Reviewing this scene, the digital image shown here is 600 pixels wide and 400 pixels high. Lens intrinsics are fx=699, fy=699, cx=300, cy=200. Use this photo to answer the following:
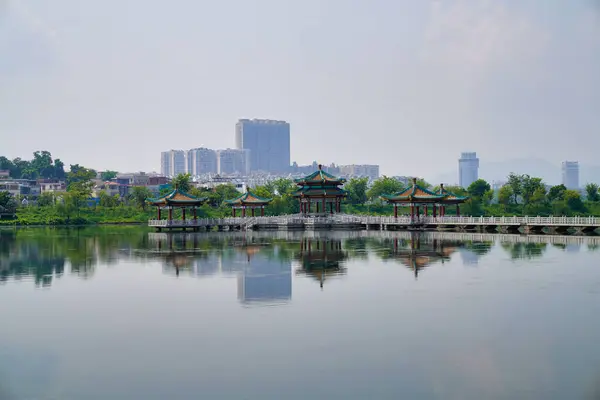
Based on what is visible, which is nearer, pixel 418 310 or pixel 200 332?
pixel 200 332

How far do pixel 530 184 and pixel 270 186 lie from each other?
121 ft

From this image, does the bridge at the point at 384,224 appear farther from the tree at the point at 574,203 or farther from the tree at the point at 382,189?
the tree at the point at 382,189

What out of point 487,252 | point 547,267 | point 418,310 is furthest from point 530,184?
point 418,310

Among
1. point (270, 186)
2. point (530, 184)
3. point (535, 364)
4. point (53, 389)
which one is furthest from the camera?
point (270, 186)

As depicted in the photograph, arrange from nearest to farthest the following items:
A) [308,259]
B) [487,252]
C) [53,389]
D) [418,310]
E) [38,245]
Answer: [53,389] → [418,310] → [308,259] → [487,252] → [38,245]

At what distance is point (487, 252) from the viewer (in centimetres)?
3453

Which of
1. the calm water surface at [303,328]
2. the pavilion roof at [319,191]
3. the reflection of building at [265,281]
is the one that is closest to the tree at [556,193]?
the pavilion roof at [319,191]

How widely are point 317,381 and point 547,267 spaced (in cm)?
1815

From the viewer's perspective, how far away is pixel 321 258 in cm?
3241

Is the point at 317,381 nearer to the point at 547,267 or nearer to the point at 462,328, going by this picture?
the point at 462,328

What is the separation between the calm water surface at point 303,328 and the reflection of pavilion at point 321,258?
20cm

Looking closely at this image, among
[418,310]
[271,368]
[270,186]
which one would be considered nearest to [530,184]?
[270,186]

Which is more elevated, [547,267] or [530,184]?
[530,184]

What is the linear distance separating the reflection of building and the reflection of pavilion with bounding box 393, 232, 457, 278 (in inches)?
203
